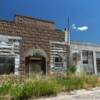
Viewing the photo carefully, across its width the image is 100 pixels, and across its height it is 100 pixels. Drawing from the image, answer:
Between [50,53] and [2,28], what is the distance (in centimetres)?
573

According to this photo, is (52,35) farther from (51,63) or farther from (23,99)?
(23,99)

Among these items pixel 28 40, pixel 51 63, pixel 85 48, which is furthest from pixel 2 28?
pixel 85 48

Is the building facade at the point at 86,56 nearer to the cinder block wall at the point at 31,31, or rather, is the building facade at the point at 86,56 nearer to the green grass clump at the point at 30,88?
the cinder block wall at the point at 31,31

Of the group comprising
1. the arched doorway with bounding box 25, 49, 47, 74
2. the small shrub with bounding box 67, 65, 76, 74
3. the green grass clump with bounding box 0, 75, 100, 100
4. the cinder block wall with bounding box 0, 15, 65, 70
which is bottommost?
the green grass clump with bounding box 0, 75, 100, 100

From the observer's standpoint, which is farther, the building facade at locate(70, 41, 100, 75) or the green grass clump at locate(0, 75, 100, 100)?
the building facade at locate(70, 41, 100, 75)

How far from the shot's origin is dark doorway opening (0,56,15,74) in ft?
66.8

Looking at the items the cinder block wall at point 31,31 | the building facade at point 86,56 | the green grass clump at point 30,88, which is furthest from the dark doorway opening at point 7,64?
the building facade at point 86,56

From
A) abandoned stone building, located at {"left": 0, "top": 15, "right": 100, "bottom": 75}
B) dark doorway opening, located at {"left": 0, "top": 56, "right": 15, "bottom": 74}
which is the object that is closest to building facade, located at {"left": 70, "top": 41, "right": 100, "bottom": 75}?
abandoned stone building, located at {"left": 0, "top": 15, "right": 100, "bottom": 75}

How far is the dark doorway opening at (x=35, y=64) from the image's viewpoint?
22.5 metres

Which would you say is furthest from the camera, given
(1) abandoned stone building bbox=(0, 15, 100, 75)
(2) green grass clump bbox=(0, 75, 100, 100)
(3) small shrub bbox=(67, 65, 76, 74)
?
(3) small shrub bbox=(67, 65, 76, 74)

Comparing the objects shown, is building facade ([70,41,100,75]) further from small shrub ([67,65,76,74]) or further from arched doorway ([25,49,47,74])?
arched doorway ([25,49,47,74])

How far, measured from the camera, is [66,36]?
26.2m

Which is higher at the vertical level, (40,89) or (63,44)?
(63,44)

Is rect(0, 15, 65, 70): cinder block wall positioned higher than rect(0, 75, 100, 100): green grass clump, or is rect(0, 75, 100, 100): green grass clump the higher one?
rect(0, 15, 65, 70): cinder block wall
